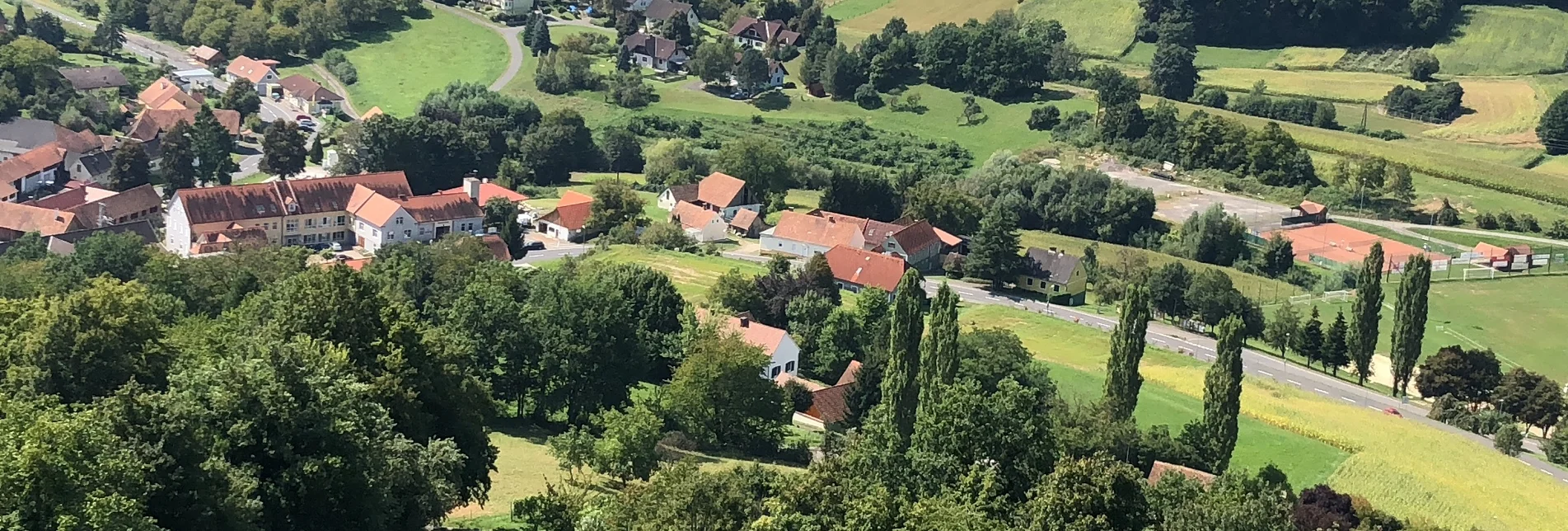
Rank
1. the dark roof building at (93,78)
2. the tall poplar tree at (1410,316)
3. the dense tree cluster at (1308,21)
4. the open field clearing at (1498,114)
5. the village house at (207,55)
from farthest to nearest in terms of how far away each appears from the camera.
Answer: the dense tree cluster at (1308,21) < the village house at (207,55) < the open field clearing at (1498,114) < the dark roof building at (93,78) < the tall poplar tree at (1410,316)

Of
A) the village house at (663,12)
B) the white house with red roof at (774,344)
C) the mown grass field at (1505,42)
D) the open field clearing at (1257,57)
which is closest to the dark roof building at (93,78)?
the village house at (663,12)

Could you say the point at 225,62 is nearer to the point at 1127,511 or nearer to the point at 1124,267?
the point at 1124,267

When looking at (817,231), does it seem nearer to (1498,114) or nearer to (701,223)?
(701,223)

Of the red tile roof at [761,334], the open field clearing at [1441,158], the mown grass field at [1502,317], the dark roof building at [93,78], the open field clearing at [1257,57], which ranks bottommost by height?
the mown grass field at [1502,317]

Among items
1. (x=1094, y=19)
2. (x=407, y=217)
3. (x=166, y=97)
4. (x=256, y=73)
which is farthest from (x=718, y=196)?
(x=1094, y=19)

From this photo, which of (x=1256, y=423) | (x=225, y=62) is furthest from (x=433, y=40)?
(x=1256, y=423)

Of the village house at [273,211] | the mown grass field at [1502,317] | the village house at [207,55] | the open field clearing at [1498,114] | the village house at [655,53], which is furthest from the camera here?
the village house at [655,53]

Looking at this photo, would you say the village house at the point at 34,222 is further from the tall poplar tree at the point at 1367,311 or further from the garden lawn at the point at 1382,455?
the tall poplar tree at the point at 1367,311
